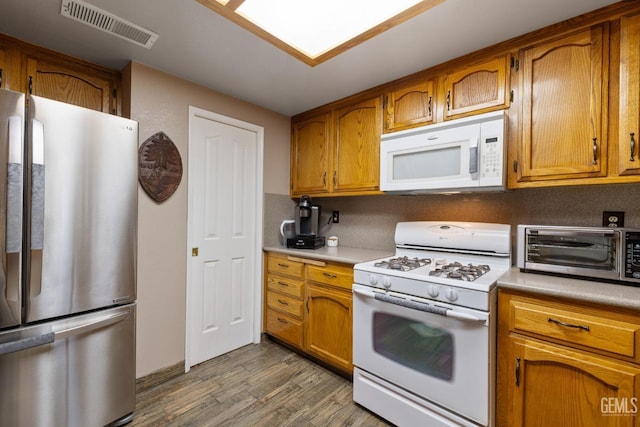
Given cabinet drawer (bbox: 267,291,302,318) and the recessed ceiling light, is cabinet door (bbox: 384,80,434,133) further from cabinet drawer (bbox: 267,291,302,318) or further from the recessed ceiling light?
cabinet drawer (bbox: 267,291,302,318)

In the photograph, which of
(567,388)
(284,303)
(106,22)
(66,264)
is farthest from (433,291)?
(106,22)

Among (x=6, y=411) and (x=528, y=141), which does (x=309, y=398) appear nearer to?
(x=6, y=411)

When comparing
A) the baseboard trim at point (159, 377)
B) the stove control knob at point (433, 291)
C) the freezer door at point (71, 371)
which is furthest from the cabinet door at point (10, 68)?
the stove control knob at point (433, 291)

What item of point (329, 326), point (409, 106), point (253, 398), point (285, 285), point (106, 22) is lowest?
point (253, 398)

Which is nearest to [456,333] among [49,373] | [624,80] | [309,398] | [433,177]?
[433,177]

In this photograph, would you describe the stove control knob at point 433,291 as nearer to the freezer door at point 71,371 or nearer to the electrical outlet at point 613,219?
the electrical outlet at point 613,219

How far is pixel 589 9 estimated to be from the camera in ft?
4.53

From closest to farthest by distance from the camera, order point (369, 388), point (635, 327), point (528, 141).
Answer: point (635, 327) < point (528, 141) < point (369, 388)

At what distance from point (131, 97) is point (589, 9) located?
2.61 m

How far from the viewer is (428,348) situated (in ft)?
4.93

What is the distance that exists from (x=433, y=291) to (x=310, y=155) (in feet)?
5.75

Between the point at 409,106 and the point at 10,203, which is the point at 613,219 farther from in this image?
the point at 10,203

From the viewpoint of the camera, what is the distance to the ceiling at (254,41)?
54.4 inches

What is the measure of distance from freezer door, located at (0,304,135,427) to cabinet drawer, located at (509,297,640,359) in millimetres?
2069
